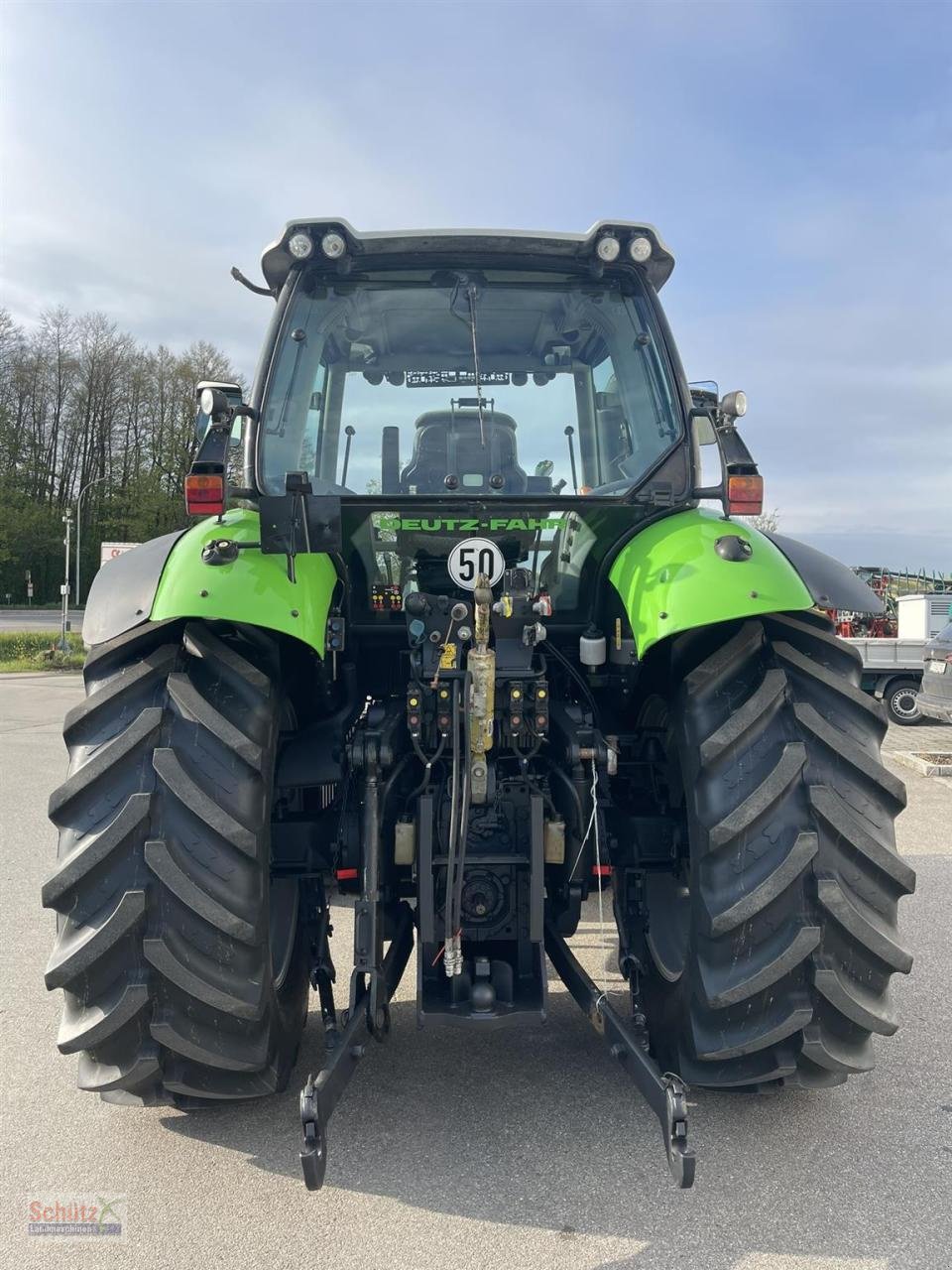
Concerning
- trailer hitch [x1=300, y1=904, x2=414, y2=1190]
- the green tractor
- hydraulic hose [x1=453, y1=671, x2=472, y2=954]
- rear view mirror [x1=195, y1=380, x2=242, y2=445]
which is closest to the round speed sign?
the green tractor

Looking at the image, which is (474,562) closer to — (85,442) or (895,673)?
(895,673)

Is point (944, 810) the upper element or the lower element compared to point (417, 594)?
lower

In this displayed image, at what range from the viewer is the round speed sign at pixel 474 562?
2.93 metres

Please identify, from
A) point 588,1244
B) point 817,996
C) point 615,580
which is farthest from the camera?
point 615,580

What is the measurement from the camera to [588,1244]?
224 centimetres

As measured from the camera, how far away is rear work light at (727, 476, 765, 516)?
9.74 ft

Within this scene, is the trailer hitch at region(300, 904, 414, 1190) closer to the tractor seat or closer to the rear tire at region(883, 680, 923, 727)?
the tractor seat

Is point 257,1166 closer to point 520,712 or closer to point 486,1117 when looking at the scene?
point 486,1117

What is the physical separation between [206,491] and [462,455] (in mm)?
862

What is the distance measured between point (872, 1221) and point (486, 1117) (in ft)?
3.59

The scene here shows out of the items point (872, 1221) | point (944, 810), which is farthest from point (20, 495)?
point (872, 1221)

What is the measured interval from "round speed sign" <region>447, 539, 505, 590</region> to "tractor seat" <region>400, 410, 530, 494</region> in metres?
0.24

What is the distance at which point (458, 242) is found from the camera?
3.13 meters

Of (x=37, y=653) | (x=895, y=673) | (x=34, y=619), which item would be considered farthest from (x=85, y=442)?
(x=895, y=673)
